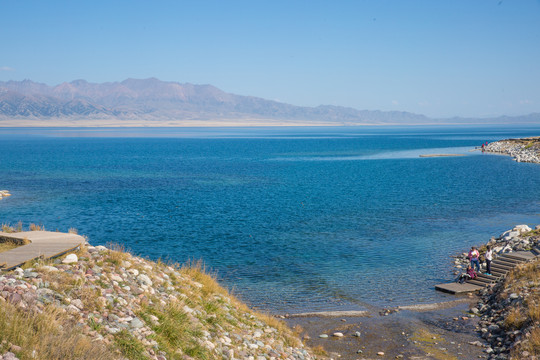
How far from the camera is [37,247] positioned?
55.8 feet

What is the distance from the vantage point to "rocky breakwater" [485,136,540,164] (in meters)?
111

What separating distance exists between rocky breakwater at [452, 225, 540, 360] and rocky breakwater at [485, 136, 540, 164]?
93463mm

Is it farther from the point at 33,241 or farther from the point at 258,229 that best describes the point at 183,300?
the point at 258,229

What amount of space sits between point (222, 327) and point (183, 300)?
1.63 m

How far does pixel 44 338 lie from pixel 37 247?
7896 millimetres

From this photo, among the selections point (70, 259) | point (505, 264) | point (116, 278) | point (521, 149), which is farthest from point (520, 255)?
point (521, 149)

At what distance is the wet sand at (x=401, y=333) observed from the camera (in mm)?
18828

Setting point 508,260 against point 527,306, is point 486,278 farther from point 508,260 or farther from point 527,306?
point 527,306

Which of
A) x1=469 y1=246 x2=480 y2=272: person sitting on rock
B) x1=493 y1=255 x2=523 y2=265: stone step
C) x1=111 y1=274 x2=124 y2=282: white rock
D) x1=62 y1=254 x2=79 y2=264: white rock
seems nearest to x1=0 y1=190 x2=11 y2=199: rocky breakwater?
x1=62 y1=254 x2=79 y2=264: white rock

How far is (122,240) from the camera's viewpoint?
37.4m

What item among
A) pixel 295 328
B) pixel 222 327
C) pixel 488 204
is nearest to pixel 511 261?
pixel 295 328

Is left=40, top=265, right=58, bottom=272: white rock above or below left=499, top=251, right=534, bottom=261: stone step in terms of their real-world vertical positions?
above

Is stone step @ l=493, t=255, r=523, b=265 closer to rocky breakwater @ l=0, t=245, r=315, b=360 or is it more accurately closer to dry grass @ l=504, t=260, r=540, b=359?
dry grass @ l=504, t=260, r=540, b=359

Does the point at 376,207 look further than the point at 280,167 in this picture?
No
